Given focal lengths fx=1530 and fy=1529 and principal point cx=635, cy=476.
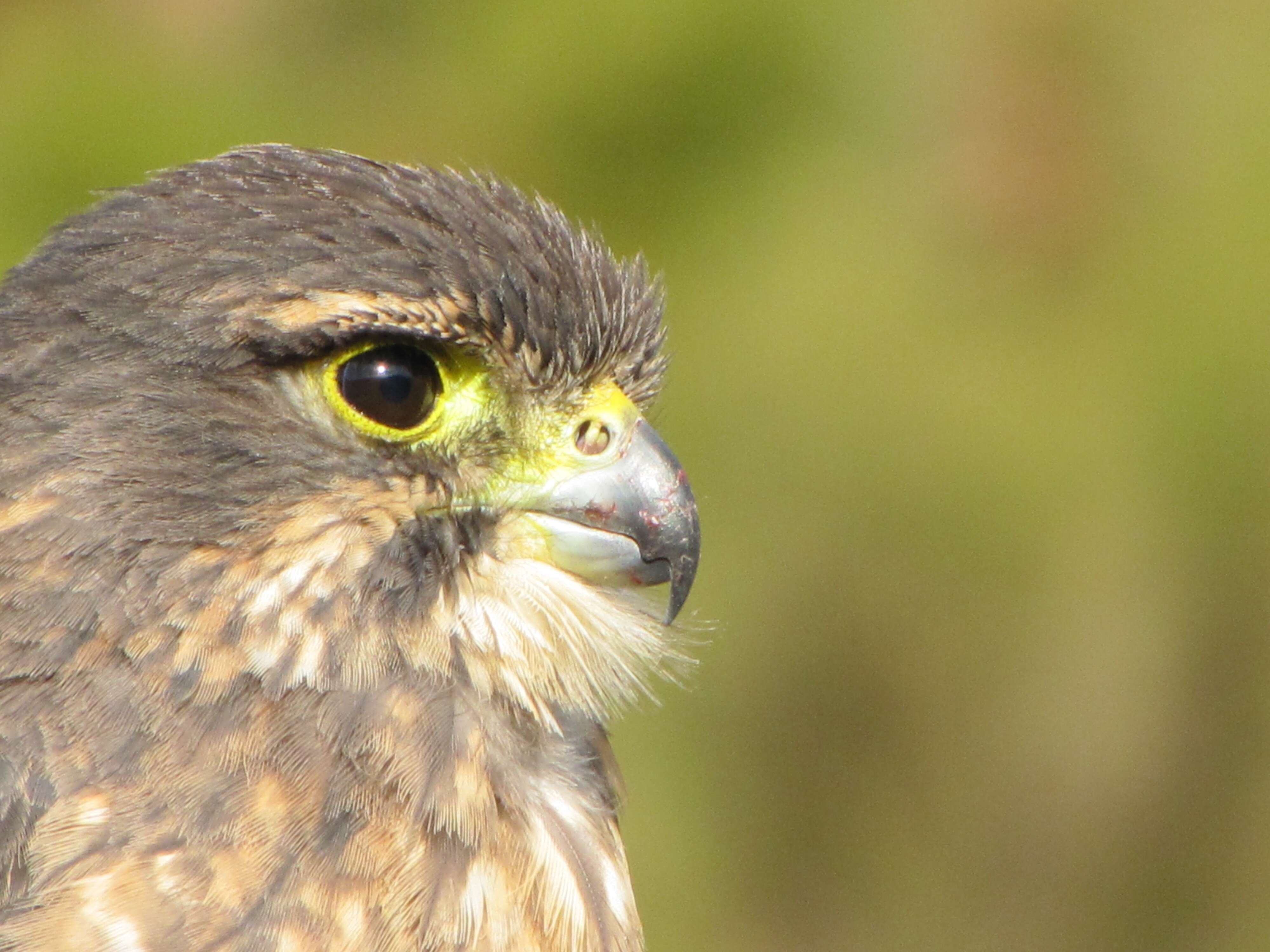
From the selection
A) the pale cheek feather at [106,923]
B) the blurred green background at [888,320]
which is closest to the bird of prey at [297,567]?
the pale cheek feather at [106,923]

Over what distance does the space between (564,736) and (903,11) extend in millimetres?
2700

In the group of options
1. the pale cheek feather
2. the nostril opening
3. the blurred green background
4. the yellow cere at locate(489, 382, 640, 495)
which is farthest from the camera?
the blurred green background

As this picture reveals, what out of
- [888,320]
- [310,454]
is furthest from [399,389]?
[888,320]

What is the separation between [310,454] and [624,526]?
21.9 inches

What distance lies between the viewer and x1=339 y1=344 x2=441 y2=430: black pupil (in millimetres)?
2471

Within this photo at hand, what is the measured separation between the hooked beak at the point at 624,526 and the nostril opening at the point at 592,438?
0.04 meters

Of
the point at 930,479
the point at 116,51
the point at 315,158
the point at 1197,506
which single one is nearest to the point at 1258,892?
the point at 1197,506

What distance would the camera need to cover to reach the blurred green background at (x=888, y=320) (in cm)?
453

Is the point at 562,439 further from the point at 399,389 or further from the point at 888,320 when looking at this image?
the point at 888,320

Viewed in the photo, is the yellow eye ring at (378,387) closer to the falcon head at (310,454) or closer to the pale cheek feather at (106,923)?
the falcon head at (310,454)

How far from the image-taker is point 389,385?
8.14 ft

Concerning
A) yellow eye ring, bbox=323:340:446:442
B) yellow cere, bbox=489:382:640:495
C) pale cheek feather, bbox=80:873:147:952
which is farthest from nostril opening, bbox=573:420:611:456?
pale cheek feather, bbox=80:873:147:952

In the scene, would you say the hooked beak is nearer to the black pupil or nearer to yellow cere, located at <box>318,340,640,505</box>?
yellow cere, located at <box>318,340,640,505</box>

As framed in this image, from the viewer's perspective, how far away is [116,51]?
15.0 ft
